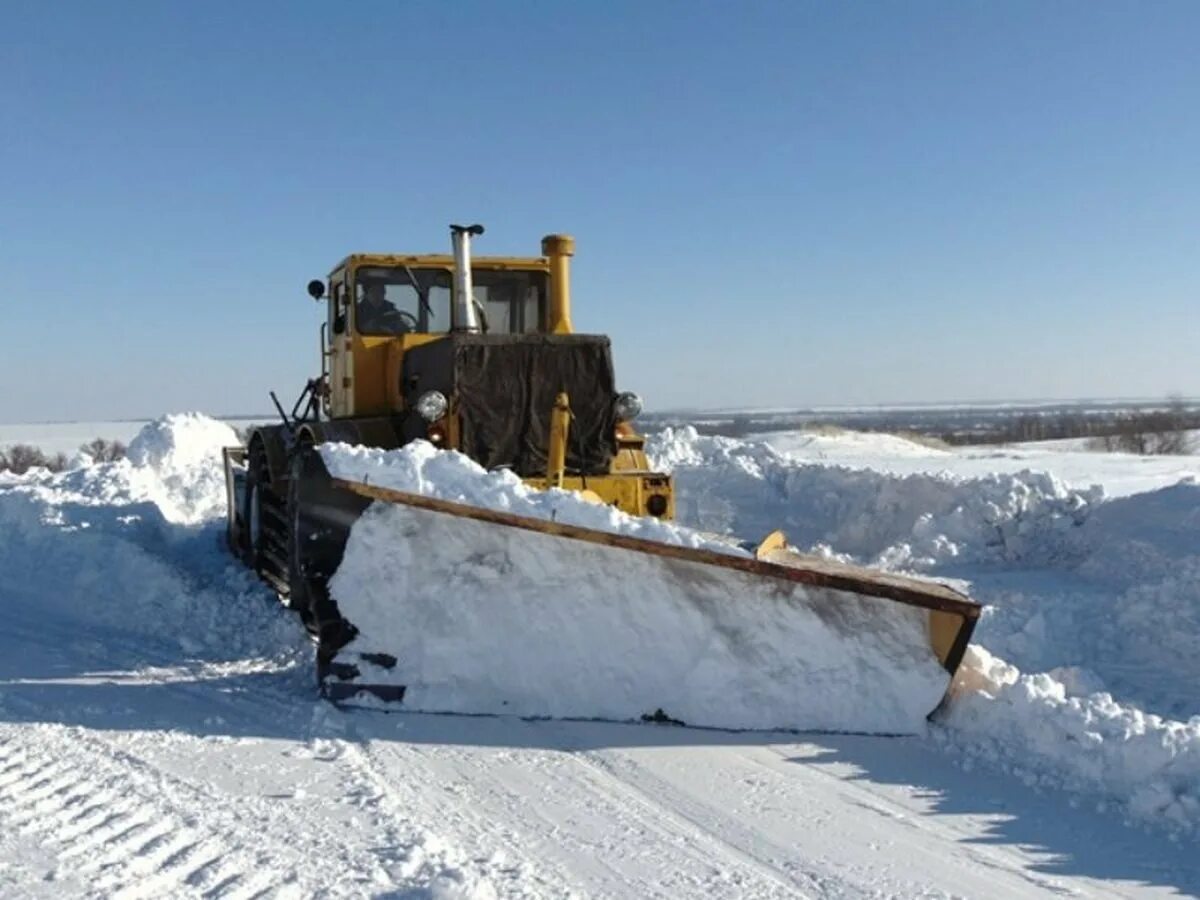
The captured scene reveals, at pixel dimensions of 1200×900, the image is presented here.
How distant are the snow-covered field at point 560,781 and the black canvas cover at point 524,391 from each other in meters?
1.68

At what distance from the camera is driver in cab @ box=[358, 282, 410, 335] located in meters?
7.55

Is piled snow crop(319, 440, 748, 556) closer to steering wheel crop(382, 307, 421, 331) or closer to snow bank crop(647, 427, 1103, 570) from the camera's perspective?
steering wheel crop(382, 307, 421, 331)

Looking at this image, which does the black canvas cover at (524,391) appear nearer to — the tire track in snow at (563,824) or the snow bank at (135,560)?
the snow bank at (135,560)

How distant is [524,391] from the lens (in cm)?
655

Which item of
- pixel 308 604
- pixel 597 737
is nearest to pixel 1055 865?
pixel 597 737

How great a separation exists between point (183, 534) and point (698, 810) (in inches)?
313

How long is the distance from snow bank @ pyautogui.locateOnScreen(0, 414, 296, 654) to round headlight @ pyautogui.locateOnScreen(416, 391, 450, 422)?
160 cm

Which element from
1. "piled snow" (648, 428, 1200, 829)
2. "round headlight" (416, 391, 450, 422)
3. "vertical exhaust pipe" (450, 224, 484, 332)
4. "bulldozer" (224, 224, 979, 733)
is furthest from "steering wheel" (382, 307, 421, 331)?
"piled snow" (648, 428, 1200, 829)

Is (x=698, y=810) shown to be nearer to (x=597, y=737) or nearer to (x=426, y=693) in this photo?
(x=597, y=737)

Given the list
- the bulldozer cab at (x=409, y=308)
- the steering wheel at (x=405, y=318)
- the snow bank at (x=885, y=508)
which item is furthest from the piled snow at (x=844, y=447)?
the steering wheel at (x=405, y=318)

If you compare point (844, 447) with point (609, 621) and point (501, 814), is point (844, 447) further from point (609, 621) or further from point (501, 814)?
point (501, 814)

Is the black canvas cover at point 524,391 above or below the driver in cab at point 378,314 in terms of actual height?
below

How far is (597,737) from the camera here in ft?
15.6

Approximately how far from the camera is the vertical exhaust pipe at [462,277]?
7031 millimetres
